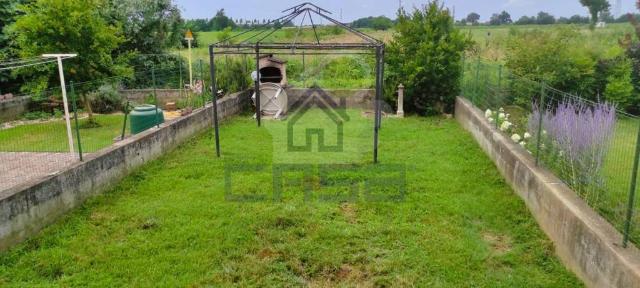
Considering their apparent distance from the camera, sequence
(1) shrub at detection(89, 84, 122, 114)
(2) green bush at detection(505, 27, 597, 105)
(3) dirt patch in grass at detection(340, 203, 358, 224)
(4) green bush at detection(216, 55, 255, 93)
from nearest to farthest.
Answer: (3) dirt patch in grass at detection(340, 203, 358, 224), (2) green bush at detection(505, 27, 597, 105), (1) shrub at detection(89, 84, 122, 114), (4) green bush at detection(216, 55, 255, 93)

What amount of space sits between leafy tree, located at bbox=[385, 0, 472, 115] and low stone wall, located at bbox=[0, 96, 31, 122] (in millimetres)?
8963

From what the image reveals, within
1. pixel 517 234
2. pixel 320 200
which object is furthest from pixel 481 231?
pixel 320 200

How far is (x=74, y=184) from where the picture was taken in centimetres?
520

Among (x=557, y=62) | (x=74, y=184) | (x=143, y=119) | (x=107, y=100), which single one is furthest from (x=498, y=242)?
(x=107, y=100)

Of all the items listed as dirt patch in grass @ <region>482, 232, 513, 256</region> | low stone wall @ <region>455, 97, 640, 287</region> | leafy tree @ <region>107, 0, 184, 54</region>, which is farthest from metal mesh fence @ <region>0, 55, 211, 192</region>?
low stone wall @ <region>455, 97, 640, 287</region>

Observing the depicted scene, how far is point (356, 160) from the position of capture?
7.26m

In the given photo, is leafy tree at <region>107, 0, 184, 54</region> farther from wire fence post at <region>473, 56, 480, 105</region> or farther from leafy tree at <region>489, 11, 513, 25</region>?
leafy tree at <region>489, 11, 513, 25</region>

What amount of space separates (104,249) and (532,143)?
5.22m

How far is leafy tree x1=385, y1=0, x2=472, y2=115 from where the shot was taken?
11.4 meters

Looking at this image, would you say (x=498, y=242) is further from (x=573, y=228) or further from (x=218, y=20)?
(x=218, y=20)

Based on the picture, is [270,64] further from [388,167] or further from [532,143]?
[532,143]

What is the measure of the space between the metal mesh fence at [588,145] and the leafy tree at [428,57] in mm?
4728

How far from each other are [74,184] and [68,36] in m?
5.13

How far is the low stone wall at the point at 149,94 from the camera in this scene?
1238 centimetres
